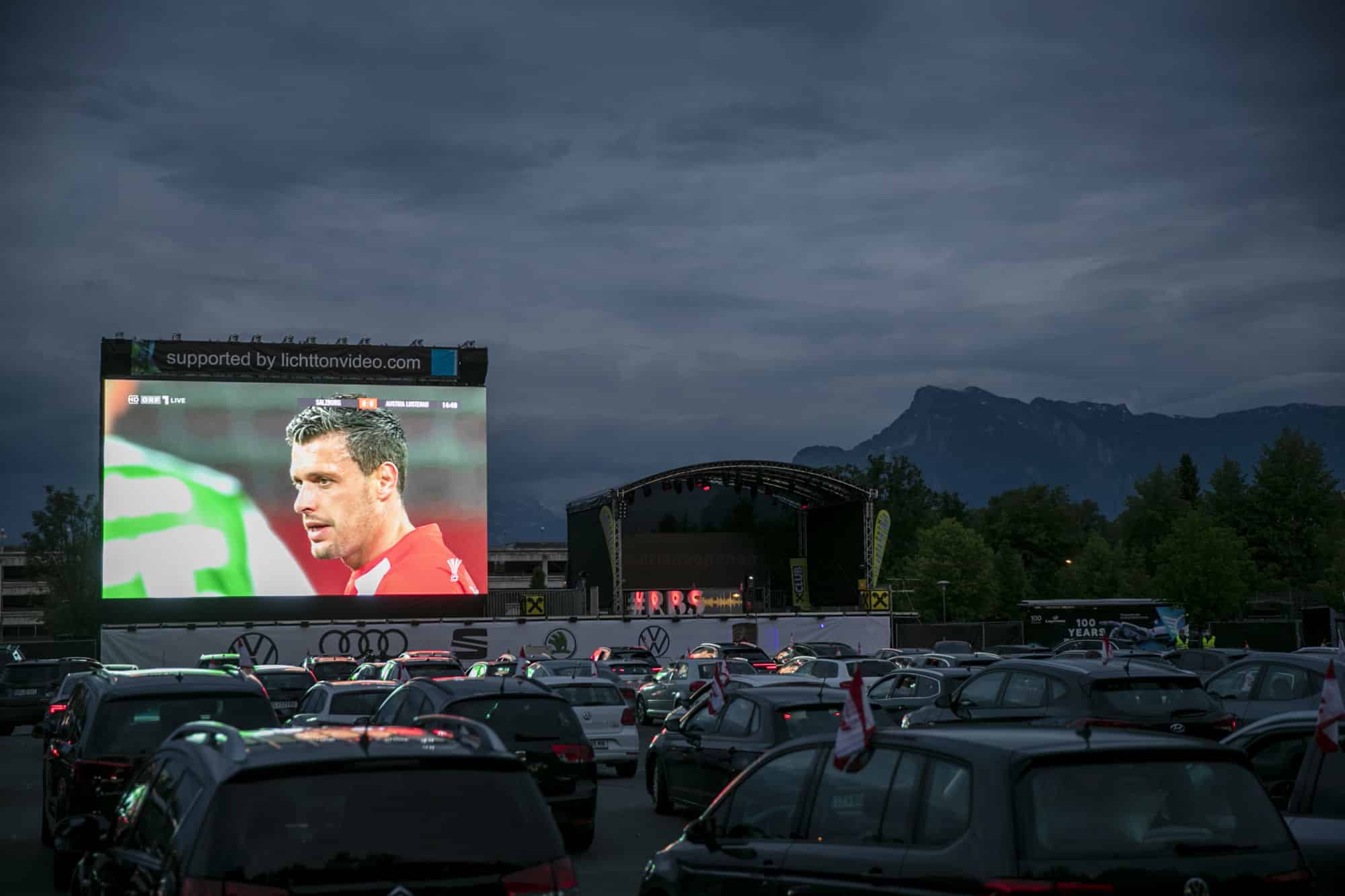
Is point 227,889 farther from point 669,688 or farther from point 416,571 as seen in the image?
point 416,571

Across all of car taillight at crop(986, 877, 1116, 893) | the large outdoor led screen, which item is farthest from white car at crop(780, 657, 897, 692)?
car taillight at crop(986, 877, 1116, 893)

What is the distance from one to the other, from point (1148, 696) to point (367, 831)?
41.5 ft

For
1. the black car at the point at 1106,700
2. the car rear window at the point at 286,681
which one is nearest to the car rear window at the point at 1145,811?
the black car at the point at 1106,700

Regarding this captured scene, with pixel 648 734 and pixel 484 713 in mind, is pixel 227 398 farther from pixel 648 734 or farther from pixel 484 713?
pixel 484 713

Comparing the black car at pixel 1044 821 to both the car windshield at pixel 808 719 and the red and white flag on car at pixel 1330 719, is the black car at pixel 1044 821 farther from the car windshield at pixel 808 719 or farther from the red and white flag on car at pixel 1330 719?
the car windshield at pixel 808 719

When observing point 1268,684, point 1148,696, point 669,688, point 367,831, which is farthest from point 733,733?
point 669,688

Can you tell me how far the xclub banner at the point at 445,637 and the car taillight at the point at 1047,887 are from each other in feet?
132

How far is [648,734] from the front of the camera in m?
30.4

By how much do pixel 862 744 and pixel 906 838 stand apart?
2.03 ft

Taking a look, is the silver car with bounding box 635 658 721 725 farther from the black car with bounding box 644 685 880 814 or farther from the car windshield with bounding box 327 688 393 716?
the black car with bounding box 644 685 880 814

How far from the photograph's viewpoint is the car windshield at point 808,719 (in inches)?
590

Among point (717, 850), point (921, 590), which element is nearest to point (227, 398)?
point (717, 850)

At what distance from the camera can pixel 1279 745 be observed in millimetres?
8938

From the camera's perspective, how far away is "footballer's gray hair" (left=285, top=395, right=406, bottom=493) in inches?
1853
